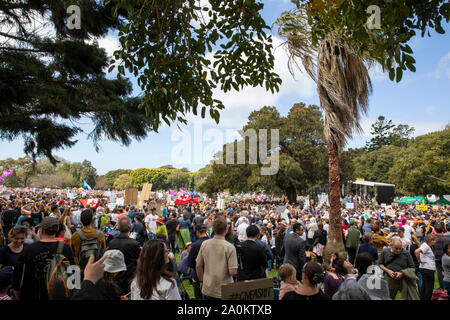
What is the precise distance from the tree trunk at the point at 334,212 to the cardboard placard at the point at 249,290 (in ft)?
19.0

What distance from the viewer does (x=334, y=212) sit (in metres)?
8.96

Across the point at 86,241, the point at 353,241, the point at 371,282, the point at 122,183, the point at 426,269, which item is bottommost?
the point at 426,269

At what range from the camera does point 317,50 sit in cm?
913

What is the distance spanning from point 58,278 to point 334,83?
314 inches

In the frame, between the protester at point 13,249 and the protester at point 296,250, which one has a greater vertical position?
the protester at point 13,249

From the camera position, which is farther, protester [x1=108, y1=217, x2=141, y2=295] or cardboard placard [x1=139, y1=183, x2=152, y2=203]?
cardboard placard [x1=139, y1=183, x2=152, y2=203]

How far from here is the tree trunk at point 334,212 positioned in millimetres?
8781

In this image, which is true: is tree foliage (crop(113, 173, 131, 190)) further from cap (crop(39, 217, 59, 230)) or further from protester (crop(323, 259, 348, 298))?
protester (crop(323, 259, 348, 298))

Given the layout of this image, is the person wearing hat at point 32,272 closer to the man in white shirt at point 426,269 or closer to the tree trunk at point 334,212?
the man in white shirt at point 426,269

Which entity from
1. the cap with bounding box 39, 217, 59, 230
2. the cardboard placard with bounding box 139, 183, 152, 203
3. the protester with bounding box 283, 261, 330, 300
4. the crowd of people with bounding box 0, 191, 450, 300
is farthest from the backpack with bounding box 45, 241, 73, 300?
the cardboard placard with bounding box 139, 183, 152, 203

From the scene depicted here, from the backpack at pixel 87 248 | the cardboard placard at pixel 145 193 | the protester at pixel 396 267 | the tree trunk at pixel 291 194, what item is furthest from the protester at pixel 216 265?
the tree trunk at pixel 291 194

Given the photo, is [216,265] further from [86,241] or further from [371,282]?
[86,241]

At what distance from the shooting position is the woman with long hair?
2586 millimetres

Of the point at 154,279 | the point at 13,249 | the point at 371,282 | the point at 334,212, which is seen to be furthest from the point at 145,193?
the point at 154,279
